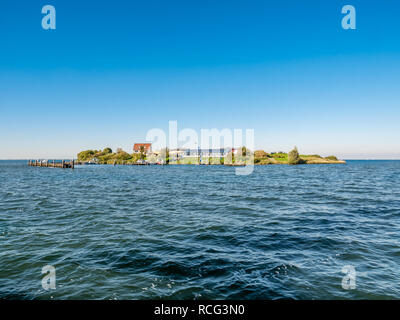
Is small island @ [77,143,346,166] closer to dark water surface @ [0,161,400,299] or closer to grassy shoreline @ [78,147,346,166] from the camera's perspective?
grassy shoreline @ [78,147,346,166]

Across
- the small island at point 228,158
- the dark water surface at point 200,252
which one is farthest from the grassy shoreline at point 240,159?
the dark water surface at point 200,252

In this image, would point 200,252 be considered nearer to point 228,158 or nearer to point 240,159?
point 240,159

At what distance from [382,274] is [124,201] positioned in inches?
933

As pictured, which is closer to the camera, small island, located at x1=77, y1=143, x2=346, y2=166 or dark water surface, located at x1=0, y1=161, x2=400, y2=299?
dark water surface, located at x1=0, y1=161, x2=400, y2=299

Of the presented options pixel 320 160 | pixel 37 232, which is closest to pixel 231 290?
pixel 37 232

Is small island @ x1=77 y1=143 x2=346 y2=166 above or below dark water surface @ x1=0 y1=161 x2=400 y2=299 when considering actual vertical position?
above

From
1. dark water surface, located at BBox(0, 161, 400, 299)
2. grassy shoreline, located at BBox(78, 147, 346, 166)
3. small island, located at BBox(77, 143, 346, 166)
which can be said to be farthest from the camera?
small island, located at BBox(77, 143, 346, 166)

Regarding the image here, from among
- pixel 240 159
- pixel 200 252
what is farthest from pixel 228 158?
pixel 200 252

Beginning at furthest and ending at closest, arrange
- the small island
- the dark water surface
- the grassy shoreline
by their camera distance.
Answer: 1. the small island
2. the grassy shoreline
3. the dark water surface

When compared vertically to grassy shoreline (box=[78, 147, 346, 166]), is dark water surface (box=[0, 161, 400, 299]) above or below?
below

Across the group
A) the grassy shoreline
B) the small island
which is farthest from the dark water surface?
the grassy shoreline

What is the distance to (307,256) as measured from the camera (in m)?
11.9

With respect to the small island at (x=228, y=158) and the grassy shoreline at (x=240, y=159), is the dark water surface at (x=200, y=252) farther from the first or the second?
the grassy shoreline at (x=240, y=159)
